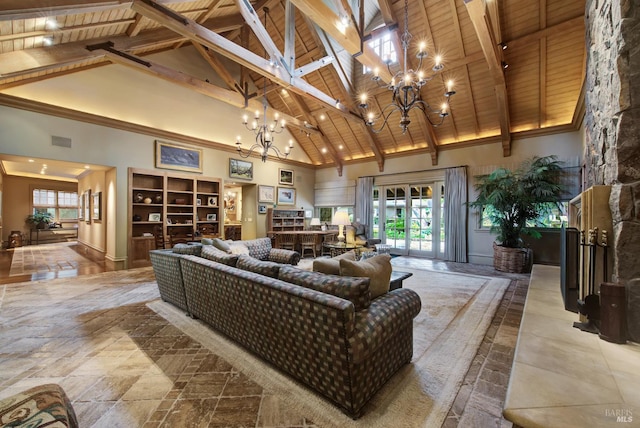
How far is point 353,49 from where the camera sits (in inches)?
167

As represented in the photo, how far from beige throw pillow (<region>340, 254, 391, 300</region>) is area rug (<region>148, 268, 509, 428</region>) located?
697mm

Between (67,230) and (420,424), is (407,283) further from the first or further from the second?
(67,230)

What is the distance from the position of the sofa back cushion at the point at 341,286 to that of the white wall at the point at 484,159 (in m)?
6.23

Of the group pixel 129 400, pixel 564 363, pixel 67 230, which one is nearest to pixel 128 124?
pixel 129 400

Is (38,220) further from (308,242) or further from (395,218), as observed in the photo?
(395,218)

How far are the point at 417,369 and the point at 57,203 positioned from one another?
595 inches

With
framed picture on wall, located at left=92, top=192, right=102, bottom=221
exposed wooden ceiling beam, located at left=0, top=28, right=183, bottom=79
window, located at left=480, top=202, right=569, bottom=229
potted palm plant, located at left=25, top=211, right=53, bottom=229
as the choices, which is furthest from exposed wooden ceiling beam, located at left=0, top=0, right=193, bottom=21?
potted palm plant, located at left=25, top=211, right=53, bottom=229

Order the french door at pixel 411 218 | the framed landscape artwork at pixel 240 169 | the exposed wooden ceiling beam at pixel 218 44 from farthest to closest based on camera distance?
1. the framed landscape artwork at pixel 240 169
2. the french door at pixel 411 218
3. the exposed wooden ceiling beam at pixel 218 44

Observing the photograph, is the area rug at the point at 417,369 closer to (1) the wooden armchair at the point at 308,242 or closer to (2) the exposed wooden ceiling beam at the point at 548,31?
(1) the wooden armchair at the point at 308,242

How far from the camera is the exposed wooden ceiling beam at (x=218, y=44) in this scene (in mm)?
3549

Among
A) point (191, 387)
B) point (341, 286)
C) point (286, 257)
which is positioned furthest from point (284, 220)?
point (341, 286)

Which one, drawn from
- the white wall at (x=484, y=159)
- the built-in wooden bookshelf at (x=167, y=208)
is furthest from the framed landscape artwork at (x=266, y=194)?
the white wall at (x=484, y=159)

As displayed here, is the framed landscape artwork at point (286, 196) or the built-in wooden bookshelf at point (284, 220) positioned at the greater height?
the framed landscape artwork at point (286, 196)

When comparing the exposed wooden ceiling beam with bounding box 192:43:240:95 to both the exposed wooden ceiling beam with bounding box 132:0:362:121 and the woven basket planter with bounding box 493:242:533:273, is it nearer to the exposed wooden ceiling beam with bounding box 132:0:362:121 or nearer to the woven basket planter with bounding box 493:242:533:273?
the exposed wooden ceiling beam with bounding box 132:0:362:121
